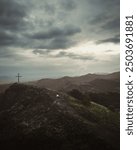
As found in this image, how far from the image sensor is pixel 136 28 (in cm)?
458

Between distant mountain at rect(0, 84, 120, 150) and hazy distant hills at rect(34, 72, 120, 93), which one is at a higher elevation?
hazy distant hills at rect(34, 72, 120, 93)

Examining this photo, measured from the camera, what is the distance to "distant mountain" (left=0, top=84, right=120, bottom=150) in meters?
4.89

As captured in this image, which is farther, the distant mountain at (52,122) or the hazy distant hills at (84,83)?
the hazy distant hills at (84,83)

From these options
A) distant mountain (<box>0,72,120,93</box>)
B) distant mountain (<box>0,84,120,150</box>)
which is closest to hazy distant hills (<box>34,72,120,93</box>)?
distant mountain (<box>0,72,120,93</box>)

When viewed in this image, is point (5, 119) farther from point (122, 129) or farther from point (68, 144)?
point (122, 129)

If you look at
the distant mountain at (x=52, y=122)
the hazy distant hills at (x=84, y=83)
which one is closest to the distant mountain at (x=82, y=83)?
the hazy distant hills at (x=84, y=83)

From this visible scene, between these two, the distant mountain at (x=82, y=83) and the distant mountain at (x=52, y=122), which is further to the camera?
the distant mountain at (x=82, y=83)

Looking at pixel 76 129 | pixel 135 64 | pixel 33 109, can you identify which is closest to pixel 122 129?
pixel 76 129

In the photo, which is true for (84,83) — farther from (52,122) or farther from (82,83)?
(52,122)

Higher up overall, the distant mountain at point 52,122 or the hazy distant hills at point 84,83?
the hazy distant hills at point 84,83

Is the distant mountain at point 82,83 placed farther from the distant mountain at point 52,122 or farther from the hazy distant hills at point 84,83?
the distant mountain at point 52,122

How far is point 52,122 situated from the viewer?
520cm

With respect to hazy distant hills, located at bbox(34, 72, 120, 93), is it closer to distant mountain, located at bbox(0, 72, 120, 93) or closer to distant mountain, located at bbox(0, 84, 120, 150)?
distant mountain, located at bbox(0, 72, 120, 93)

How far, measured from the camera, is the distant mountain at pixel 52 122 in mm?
4895
